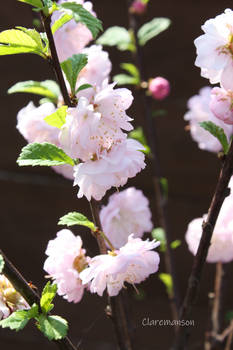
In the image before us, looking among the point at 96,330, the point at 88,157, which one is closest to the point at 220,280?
the point at 88,157

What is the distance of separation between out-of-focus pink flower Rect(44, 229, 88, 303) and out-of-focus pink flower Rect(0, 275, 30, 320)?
72 millimetres

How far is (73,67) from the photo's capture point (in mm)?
419

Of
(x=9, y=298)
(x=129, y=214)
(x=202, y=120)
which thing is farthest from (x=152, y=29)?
(x=9, y=298)

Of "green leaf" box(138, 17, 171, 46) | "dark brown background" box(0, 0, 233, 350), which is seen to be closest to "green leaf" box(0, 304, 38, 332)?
"green leaf" box(138, 17, 171, 46)

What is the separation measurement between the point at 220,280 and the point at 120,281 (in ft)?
1.12

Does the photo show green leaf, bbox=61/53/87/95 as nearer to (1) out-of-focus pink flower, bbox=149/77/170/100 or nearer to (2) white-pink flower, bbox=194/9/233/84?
(2) white-pink flower, bbox=194/9/233/84

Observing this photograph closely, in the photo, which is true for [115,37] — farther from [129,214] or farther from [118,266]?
[118,266]

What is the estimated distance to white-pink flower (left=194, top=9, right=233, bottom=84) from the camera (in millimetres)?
384

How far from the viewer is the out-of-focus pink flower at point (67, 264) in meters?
0.51

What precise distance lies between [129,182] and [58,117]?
845 millimetres

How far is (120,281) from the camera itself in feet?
1.47

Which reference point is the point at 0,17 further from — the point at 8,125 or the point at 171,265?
the point at 171,265

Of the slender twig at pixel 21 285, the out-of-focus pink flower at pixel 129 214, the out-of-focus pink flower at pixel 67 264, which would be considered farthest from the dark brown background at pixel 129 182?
the slender twig at pixel 21 285

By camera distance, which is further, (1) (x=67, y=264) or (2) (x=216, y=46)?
(1) (x=67, y=264)
